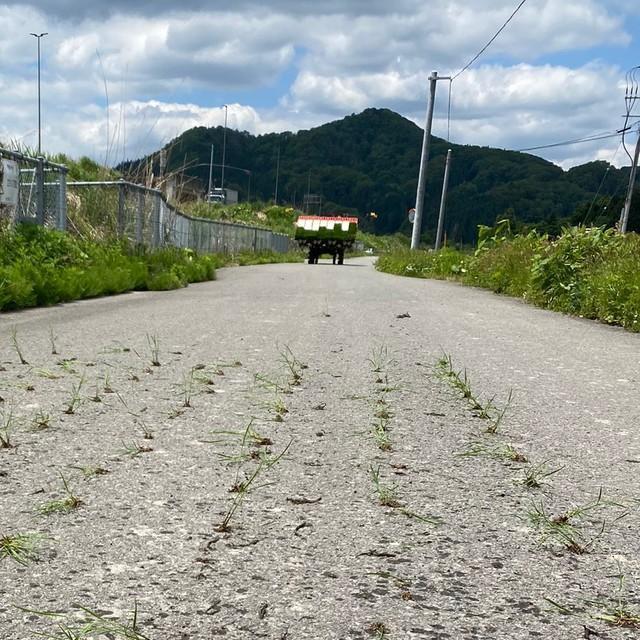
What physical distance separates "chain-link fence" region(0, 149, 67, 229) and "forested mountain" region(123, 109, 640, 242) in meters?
95.8

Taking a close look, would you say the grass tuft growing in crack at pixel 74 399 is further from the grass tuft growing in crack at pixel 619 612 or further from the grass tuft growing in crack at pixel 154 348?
the grass tuft growing in crack at pixel 619 612

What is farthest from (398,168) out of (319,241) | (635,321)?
(635,321)

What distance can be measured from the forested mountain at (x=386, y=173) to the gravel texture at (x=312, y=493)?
333 feet

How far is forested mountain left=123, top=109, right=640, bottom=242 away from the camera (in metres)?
120

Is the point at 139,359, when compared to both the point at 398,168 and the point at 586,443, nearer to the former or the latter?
the point at 586,443

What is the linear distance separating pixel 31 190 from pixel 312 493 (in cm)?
962

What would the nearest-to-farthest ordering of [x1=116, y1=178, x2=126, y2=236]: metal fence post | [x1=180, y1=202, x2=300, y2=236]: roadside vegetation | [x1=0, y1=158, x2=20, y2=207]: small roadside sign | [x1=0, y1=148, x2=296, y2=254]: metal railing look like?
[x1=0, y1=158, x2=20, y2=207]: small roadside sign
[x1=0, y1=148, x2=296, y2=254]: metal railing
[x1=116, y1=178, x2=126, y2=236]: metal fence post
[x1=180, y1=202, x2=300, y2=236]: roadside vegetation

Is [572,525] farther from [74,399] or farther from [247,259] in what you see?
[247,259]

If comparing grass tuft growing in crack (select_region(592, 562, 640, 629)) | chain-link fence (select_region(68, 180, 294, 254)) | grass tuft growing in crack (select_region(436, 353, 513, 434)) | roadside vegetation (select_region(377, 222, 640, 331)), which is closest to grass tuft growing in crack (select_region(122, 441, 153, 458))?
grass tuft growing in crack (select_region(436, 353, 513, 434))

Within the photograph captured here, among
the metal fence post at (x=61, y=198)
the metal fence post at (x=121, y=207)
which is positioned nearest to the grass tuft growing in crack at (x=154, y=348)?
the metal fence post at (x=61, y=198)

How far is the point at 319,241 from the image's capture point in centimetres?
3750

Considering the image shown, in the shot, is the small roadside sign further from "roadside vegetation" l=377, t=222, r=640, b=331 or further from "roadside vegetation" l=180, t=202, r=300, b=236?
"roadside vegetation" l=180, t=202, r=300, b=236

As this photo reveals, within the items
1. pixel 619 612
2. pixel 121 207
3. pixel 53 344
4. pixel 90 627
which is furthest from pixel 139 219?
pixel 619 612

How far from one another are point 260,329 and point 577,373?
10.2ft
